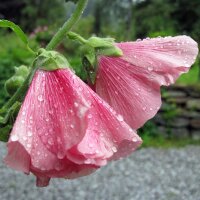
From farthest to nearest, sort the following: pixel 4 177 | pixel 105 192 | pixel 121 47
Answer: pixel 4 177 < pixel 105 192 < pixel 121 47

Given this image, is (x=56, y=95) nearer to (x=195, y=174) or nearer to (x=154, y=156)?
(x=195, y=174)

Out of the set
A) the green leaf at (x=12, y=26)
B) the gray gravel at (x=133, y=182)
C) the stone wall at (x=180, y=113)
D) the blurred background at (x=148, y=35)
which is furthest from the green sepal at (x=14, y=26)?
the stone wall at (x=180, y=113)

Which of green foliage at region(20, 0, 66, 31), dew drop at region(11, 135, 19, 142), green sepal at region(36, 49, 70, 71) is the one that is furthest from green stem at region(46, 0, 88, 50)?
green foliage at region(20, 0, 66, 31)

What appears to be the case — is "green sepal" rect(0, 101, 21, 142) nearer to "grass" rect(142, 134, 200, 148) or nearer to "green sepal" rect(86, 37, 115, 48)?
"green sepal" rect(86, 37, 115, 48)

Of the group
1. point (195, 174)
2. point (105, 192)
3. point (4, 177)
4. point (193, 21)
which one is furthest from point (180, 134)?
point (193, 21)

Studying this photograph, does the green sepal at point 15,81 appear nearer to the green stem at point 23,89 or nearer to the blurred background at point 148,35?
the green stem at point 23,89

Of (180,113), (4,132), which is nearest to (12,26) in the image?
(4,132)
